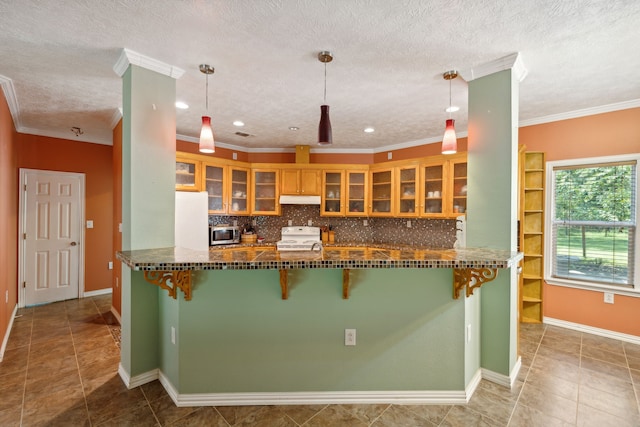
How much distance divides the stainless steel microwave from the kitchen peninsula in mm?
2465

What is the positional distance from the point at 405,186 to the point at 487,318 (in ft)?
8.83

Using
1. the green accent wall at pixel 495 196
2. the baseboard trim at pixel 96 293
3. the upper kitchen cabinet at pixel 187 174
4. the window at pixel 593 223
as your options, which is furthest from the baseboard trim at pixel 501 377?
the baseboard trim at pixel 96 293

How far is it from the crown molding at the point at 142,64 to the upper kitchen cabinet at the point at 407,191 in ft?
11.2

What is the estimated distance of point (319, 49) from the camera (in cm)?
212

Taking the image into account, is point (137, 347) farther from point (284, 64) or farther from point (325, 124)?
point (284, 64)

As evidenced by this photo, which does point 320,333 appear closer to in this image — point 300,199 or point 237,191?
point 300,199

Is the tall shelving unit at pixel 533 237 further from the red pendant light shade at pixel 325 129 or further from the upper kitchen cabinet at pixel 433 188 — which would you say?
the red pendant light shade at pixel 325 129

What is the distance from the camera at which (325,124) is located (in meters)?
2.13

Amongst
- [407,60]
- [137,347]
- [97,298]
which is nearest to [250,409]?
[137,347]

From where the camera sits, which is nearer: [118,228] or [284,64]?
[284,64]

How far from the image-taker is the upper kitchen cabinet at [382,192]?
16.1 feet

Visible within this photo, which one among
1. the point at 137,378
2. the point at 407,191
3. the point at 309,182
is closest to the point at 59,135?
the point at 309,182

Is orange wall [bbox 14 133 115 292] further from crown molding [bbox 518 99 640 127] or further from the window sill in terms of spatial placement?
the window sill

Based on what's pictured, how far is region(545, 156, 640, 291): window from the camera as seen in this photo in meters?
3.18
